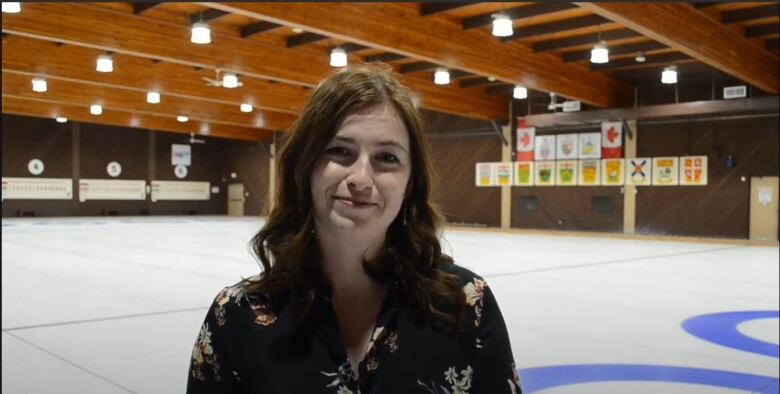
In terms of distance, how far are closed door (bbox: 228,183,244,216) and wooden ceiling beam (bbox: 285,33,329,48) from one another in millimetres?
19259

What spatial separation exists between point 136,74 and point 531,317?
1367 cm

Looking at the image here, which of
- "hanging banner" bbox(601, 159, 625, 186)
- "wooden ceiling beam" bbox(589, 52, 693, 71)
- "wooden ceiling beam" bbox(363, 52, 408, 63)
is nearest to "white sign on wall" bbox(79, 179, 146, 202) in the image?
"wooden ceiling beam" bbox(363, 52, 408, 63)

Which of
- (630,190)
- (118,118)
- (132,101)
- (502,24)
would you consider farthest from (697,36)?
(118,118)

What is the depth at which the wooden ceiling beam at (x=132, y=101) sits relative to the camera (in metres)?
19.5

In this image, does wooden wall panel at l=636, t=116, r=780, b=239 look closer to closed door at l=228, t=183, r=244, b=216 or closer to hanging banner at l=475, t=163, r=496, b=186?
hanging banner at l=475, t=163, r=496, b=186

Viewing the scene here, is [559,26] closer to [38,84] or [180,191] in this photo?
[38,84]

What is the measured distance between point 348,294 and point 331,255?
133 millimetres

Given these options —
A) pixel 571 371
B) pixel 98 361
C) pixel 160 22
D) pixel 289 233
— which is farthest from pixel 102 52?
pixel 289 233

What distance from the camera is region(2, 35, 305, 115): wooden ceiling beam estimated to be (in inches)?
581

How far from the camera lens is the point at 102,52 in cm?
1562

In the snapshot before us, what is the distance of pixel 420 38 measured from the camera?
12.3m

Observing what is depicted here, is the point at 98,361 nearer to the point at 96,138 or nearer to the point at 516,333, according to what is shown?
the point at 516,333

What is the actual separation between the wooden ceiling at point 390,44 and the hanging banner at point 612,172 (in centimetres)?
Answer: 187

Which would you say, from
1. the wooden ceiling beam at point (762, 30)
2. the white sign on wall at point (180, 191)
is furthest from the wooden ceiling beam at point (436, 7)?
the white sign on wall at point (180, 191)
